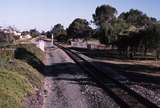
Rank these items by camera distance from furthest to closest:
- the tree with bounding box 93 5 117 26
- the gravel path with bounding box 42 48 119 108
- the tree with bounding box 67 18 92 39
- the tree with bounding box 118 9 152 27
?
the tree with bounding box 93 5 117 26 → the tree with bounding box 118 9 152 27 → the tree with bounding box 67 18 92 39 → the gravel path with bounding box 42 48 119 108

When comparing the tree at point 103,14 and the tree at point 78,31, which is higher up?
the tree at point 103,14

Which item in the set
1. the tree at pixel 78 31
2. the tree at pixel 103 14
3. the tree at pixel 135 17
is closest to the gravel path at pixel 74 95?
the tree at pixel 78 31

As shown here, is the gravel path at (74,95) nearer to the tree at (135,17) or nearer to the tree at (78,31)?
the tree at (78,31)

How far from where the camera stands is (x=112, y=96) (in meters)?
20.5

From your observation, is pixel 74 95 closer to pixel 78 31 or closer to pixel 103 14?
pixel 78 31

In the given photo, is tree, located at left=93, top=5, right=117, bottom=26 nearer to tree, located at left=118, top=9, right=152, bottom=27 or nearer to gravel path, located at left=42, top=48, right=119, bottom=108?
tree, located at left=118, top=9, right=152, bottom=27

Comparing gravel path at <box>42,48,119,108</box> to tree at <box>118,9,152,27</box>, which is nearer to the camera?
gravel path at <box>42,48,119,108</box>

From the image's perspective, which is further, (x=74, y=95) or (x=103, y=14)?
(x=103, y=14)

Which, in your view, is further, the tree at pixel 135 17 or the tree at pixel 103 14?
the tree at pixel 103 14

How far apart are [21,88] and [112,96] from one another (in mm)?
4458

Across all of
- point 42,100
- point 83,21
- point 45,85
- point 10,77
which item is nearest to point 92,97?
point 42,100

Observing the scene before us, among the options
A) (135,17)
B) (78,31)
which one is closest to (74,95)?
(78,31)

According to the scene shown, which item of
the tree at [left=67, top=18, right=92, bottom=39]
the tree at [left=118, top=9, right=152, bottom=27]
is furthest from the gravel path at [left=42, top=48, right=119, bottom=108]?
the tree at [left=118, top=9, right=152, bottom=27]

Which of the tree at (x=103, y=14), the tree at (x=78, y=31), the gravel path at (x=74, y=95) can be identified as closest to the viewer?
the gravel path at (x=74, y=95)
